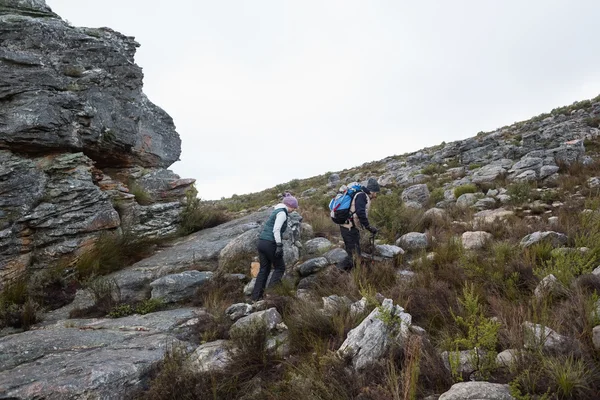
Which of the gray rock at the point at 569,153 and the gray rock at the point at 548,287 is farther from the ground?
the gray rock at the point at 569,153

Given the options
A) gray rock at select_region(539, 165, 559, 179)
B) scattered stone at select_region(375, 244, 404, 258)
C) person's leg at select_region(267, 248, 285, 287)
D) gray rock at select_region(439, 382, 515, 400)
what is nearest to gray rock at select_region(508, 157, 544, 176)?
gray rock at select_region(539, 165, 559, 179)

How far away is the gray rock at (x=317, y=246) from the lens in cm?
705

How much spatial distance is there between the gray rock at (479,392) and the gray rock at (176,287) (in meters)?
4.60

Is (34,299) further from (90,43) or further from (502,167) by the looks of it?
(502,167)

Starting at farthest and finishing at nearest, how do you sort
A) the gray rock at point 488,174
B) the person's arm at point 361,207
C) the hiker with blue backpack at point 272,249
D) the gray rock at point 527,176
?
the gray rock at point 488,174 < the gray rock at point 527,176 < the person's arm at point 361,207 < the hiker with blue backpack at point 272,249

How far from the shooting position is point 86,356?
3541 mm

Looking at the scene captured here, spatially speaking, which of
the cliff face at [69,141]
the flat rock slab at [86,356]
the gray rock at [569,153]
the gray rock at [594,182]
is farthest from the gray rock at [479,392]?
the gray rock at [569,153]

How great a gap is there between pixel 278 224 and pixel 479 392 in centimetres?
418

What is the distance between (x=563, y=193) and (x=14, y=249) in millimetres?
12486

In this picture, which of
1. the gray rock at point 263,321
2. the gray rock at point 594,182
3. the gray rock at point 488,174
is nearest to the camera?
the gray rock at point 263,321

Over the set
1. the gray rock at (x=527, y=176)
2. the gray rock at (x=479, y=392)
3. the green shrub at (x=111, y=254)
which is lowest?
the gray rock at (x=479, y=392)

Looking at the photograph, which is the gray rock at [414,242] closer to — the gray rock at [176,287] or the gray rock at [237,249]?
the gray rock at [237,249]

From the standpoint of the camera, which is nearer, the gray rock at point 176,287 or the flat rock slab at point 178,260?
the gray rock at point 176,287

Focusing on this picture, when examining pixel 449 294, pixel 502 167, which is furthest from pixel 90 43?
pixel 502 167
